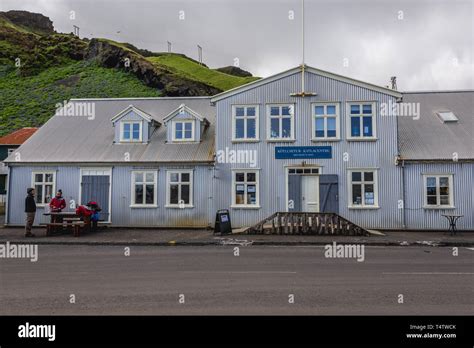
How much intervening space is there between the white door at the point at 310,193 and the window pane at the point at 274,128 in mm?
2700

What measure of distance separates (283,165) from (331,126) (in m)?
3.29

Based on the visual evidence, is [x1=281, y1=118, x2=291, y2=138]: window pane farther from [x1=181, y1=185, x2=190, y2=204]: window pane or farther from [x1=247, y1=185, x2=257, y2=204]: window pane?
[x1=181, y1=185, x2=190, y2=204]: window pane

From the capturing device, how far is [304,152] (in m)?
21.2

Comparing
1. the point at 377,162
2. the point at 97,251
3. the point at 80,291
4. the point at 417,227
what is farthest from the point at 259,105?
the point at 80,291

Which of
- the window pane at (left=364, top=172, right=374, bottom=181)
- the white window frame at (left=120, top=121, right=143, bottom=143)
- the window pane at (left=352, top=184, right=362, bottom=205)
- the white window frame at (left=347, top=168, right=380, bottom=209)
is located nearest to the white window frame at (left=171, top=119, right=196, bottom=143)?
the white window frame at (left=120, top=121, right=143, bottom=143)

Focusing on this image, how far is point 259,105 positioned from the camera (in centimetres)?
2186

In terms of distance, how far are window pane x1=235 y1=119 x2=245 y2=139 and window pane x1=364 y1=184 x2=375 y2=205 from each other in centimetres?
706

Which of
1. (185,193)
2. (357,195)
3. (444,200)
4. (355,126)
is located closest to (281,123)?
(355,126)

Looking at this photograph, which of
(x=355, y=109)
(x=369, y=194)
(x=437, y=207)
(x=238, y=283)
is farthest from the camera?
(x=355, y=109)

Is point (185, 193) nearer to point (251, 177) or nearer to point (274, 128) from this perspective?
point (251, 177)

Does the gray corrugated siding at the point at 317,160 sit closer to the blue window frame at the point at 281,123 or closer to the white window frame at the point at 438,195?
the blue window frame at the point at 281,123

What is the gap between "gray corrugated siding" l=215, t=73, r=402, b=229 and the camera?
2064cm

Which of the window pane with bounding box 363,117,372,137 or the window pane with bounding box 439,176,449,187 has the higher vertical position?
the window pane with bounding box 363,117,372,137

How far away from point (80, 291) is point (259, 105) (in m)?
15.8
